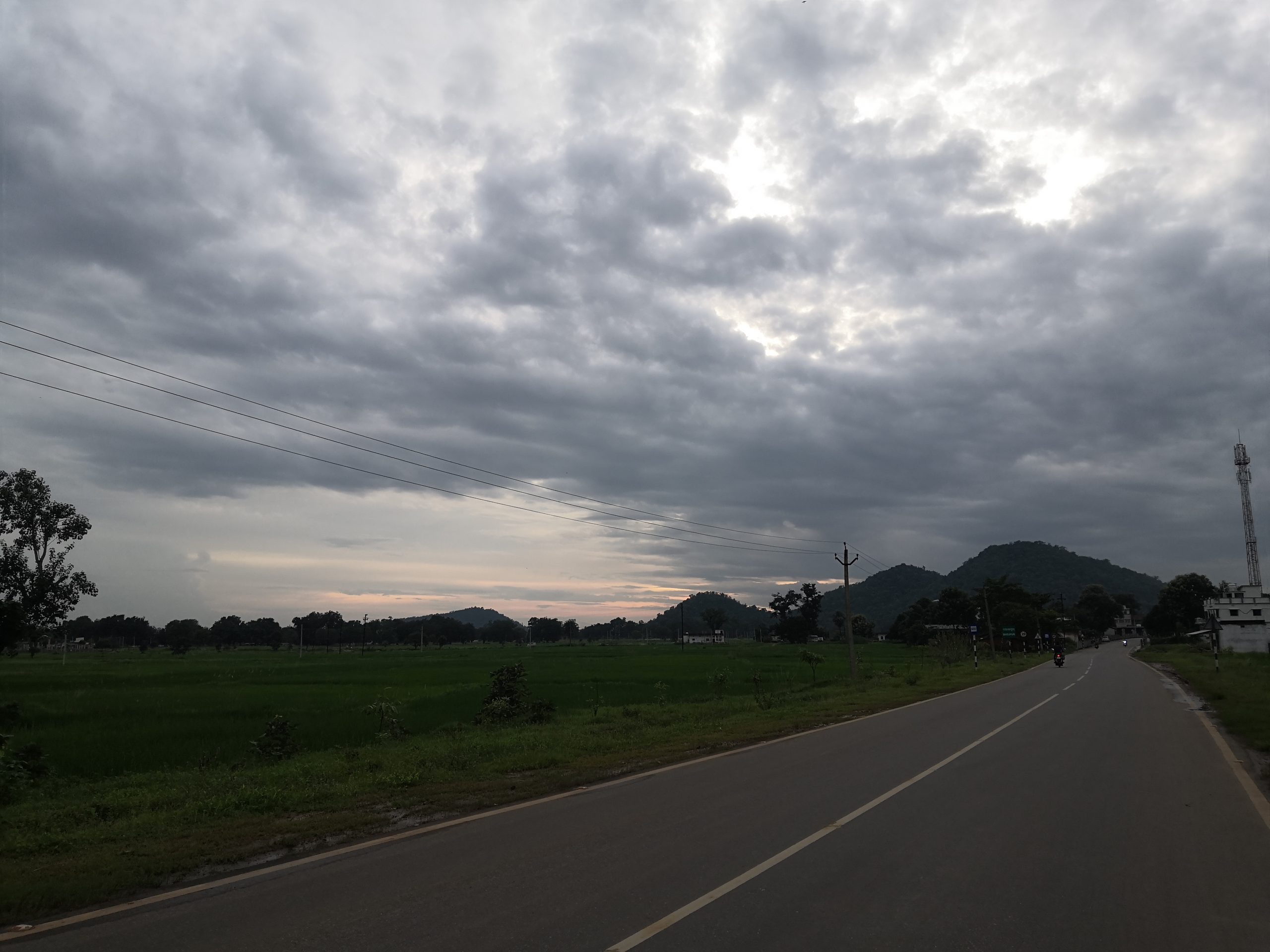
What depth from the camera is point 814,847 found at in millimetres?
7996

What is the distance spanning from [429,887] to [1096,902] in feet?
18.3

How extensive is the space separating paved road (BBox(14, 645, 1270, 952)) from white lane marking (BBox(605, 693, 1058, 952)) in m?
0.07

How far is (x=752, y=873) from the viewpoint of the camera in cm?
715

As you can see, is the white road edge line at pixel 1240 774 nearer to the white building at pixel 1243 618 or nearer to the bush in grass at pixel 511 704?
the bush in grass at pixel 511 704

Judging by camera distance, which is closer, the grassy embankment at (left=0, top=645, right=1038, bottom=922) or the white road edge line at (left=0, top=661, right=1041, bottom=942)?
the white road edge line at (left=0, top=661, right=1041, bottom=942)

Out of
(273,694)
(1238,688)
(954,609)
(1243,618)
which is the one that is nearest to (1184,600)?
(1243,618)

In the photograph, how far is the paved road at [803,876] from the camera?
5758mm

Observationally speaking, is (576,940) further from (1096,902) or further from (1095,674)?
(1095,674)

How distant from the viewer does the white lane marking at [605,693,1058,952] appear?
222 inches

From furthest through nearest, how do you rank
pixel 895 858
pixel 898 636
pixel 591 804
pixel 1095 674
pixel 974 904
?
pixel 898 636 < pixel 1095 674 < pixel 591 804 < pixel 895 858 < pixel 974 904

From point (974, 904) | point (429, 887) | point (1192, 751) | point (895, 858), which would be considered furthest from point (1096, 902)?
A: point (1192, 751)

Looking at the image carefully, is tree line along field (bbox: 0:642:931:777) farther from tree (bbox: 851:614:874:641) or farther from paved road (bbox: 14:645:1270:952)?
tree (bbox: 851:614:874:641)

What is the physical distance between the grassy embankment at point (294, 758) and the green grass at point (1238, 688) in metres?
9.49

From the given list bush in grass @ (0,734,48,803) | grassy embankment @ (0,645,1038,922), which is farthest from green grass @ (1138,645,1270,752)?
bush in grass @ (0,734,48,803)
